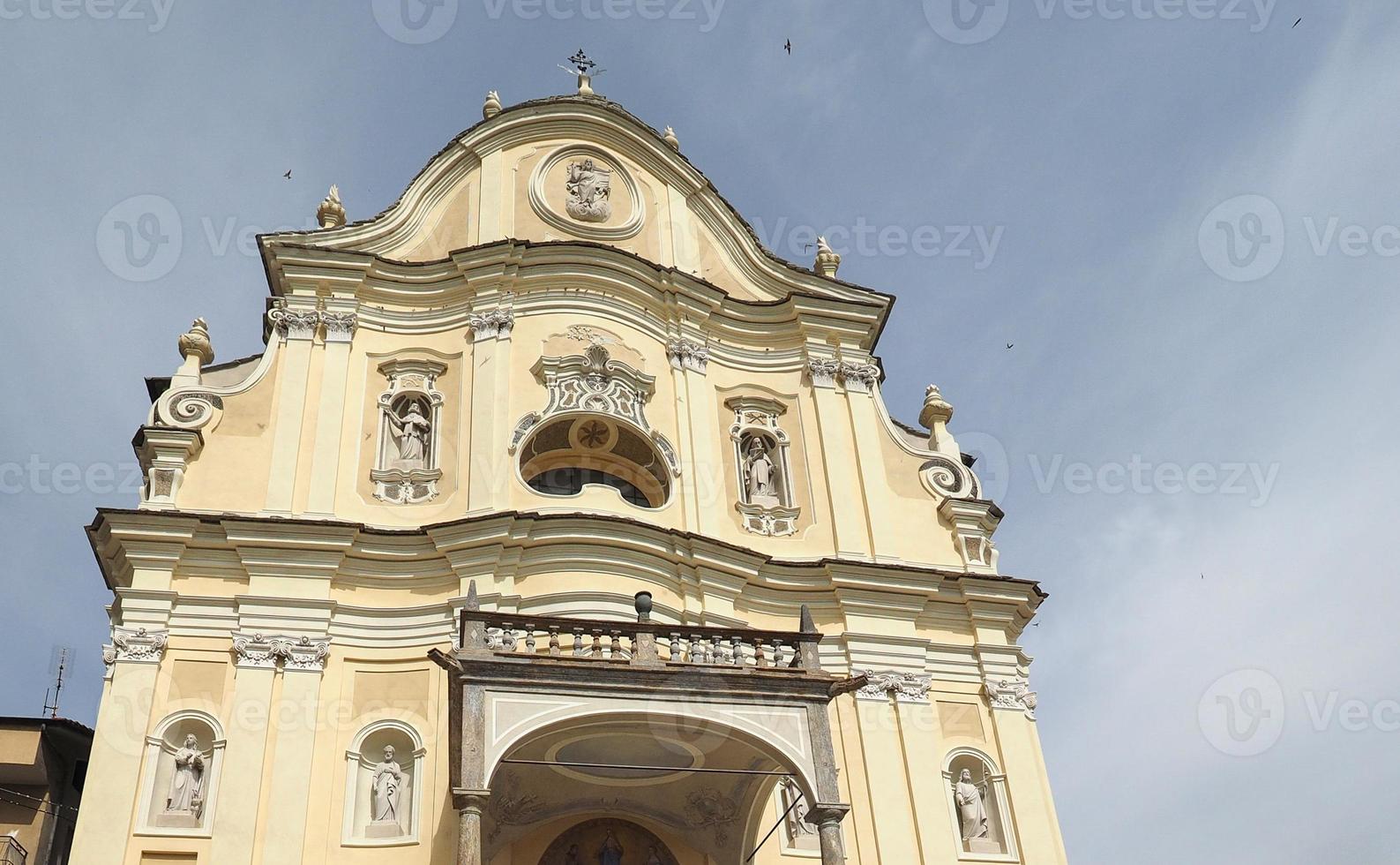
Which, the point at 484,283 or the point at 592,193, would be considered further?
the point at 592,193

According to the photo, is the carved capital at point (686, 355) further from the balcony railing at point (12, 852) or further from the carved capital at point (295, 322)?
the balcony railing at point (12, 852)

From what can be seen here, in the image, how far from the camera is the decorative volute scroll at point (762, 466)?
17.3 meters

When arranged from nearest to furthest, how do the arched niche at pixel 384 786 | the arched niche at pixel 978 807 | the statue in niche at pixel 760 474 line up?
the arched niche at pixel 384 786 → the arched niche at pixel 978 807 → the statue in niche at pixel 760 474

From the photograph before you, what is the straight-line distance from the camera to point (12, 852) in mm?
14953

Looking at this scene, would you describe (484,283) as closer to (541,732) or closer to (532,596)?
(532,596)

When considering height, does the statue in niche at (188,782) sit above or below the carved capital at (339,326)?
below

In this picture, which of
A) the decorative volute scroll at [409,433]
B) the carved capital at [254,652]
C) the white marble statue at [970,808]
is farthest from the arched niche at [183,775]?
the white marble statue at [970,808]

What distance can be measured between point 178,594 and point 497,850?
4.76 meters

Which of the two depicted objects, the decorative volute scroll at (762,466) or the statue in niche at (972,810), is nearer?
the statue in niche at (972,810)

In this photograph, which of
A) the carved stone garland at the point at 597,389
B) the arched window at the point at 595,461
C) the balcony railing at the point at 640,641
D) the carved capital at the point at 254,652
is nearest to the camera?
the balcony railing at the point at 640,641

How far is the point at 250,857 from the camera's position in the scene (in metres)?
13.1

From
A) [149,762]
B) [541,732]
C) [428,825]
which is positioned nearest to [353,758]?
[428,825]

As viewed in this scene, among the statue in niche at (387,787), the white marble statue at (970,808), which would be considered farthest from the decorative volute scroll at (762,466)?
the statue in niche at (387,787)

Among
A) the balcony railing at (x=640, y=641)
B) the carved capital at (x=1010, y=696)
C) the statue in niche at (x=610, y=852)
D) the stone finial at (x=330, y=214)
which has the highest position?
the stone finial at (x=330, y=214)
